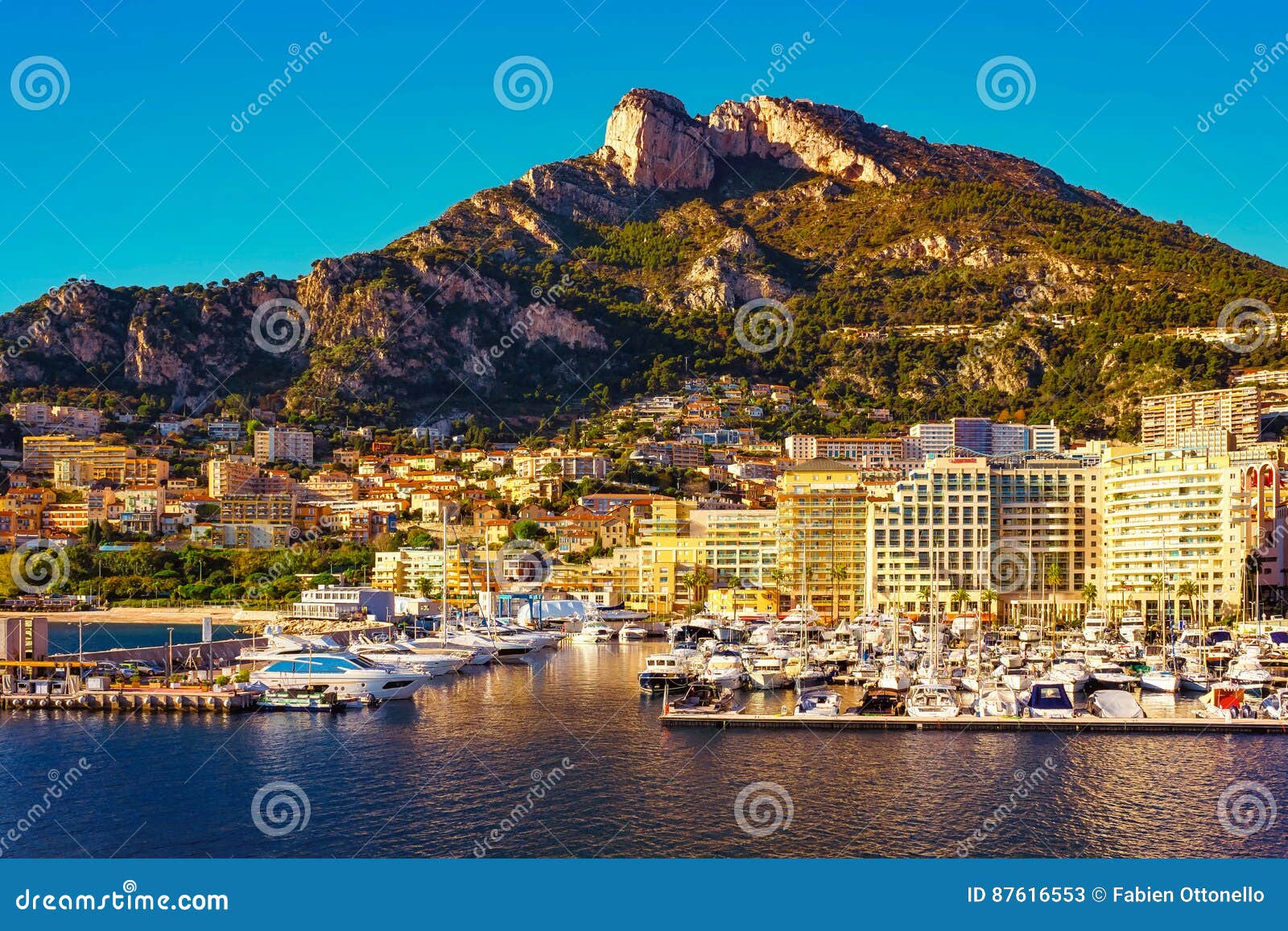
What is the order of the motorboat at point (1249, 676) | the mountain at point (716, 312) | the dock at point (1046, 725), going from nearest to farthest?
the dock at point (1046, 725) → the motorboat at point (1249, 676) → the mountain at point (716, 312)

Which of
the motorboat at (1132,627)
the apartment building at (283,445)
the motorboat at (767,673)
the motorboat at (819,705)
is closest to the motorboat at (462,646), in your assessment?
the motorboat at (767,673)

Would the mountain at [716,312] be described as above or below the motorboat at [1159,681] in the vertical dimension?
above

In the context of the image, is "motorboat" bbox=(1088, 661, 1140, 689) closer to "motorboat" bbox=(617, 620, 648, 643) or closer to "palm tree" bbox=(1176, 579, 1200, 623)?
"palm tree" bbox=(1176, 579, 1200, 623)

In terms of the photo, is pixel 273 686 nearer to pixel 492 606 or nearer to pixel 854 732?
pixel 854 732

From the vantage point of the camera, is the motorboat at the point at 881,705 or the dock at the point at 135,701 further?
the dock at the point at 135,701

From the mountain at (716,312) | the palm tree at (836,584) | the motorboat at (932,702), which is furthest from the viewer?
the mountain at (716,312)

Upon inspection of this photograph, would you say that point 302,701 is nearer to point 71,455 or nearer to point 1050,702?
point 1050,702

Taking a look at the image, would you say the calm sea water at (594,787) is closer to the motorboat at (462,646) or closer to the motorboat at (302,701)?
the motorboat at (302,701)

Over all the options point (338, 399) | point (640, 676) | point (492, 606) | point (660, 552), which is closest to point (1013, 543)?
point (660, 552)
